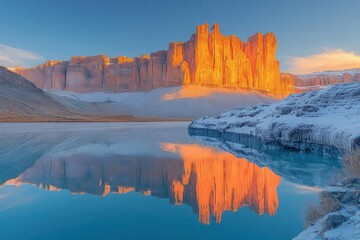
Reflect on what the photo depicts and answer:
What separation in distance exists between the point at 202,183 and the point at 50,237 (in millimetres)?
4757

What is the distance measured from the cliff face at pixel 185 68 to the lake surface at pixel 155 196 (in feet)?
319

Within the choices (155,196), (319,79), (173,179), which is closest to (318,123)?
(173,179)

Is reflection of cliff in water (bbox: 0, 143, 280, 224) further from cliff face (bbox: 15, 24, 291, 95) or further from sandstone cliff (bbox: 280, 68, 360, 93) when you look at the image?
sandstone cliff (bbox: 280, 68, 360, 93)

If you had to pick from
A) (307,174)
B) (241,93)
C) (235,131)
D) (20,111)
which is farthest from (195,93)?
(307,174)

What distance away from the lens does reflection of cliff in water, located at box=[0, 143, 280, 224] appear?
7.40m

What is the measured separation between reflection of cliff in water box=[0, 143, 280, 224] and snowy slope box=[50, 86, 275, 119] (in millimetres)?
76514

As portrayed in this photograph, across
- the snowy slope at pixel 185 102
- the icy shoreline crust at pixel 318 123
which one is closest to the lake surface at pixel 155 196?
the icy shoreline crust at pixel 318 123

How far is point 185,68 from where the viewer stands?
10931 cm

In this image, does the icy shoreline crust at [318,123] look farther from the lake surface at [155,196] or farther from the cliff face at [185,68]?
the cliff face at [185,68]

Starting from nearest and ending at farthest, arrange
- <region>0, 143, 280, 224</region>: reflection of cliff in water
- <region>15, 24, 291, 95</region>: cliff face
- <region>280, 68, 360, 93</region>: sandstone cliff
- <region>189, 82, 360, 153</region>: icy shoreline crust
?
<region>0, 143, 280, 224</region>: reflection of cliff in water < <region>189, 82, 360, 153</region>: icy shoreline crust < <region>15, 24, 291, 95</region>: cliff face < <region>280, 68, 360, 93</region>: sandstone cliff

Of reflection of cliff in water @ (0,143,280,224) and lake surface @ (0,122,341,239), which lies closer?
lake surface @ (0,122,341,239)

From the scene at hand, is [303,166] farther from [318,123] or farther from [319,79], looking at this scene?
[319,79]

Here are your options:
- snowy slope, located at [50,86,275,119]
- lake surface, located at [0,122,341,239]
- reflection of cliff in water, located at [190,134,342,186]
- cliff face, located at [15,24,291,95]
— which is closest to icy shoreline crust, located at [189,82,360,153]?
reflection of cliff in water, located at [190,134,342,186]

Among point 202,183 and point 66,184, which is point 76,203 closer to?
point 66,184
